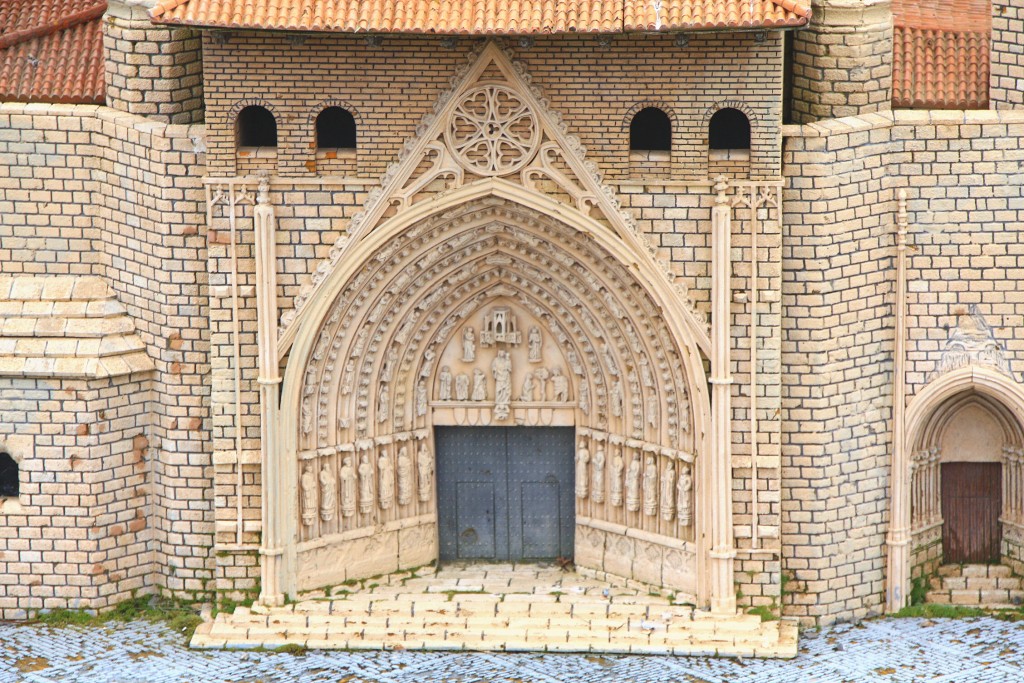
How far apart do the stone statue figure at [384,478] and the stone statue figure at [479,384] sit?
3.80ft

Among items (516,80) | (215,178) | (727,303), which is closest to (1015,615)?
(727,303)

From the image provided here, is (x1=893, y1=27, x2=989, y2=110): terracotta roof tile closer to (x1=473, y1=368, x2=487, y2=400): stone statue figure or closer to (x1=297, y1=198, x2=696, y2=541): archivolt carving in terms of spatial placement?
(x1=297, y1=198, x2=696, y2=541): archivolt carving

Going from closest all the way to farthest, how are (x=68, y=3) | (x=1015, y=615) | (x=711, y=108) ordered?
(x=711, y=108)
(x=1015, y=615)
(x=68, y=3)

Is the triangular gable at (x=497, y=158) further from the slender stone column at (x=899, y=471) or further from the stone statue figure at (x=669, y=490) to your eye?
the slender stone column at (x=899, y=471)

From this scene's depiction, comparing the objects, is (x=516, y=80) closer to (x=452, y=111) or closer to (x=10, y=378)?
(x=452, y=111)

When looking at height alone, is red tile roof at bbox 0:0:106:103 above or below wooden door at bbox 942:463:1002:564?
above

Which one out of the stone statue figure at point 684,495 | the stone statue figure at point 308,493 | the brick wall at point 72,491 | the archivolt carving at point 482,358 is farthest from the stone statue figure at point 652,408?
the brick wall at point 72,491

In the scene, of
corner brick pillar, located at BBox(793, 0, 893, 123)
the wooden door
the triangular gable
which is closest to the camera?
the triangular gable

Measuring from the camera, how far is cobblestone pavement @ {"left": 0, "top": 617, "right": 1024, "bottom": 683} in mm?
20828

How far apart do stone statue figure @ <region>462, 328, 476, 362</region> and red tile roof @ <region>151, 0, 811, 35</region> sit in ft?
12.1

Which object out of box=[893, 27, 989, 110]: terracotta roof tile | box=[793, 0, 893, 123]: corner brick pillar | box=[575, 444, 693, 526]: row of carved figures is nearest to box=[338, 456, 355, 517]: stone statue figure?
box=[575, 444, 693, 526]: row of carved figures

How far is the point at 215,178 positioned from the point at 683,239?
4.74 m

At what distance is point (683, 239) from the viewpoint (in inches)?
837

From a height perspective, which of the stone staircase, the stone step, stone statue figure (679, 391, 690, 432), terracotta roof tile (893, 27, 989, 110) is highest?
terracotta roof tile (893, 27, 989, 110)
